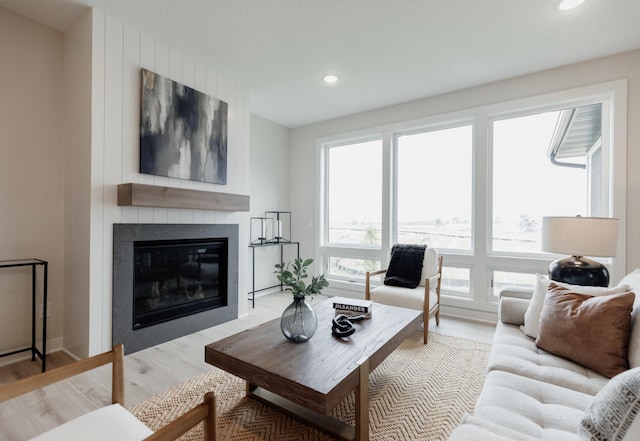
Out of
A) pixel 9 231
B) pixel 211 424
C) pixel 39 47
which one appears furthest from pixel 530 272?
pixel 39 47

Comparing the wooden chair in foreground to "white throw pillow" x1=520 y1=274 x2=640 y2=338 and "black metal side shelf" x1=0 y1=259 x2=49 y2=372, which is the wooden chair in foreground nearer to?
"black metal side shelf" x1=0 y1=259 x2=49 y2=372

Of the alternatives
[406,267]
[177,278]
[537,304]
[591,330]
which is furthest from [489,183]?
[177,278]

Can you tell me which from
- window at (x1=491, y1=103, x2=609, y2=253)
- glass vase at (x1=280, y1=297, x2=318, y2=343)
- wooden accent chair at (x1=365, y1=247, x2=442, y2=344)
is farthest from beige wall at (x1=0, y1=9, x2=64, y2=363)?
window at (x1=491, y1=103, x2=609, y2=253)

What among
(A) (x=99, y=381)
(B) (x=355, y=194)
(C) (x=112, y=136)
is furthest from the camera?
(B) (x=355, y=194)

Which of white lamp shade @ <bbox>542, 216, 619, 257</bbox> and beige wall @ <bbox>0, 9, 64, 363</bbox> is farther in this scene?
beige wall @ <bbox>0, 9, 64, 363</bbox>

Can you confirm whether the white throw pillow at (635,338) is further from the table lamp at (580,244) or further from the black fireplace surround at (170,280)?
the black fireplace surround at (170,280)

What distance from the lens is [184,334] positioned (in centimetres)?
296

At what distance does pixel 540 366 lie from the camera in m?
1.53

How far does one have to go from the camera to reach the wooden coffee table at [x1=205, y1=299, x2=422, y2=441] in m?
→ 1.35

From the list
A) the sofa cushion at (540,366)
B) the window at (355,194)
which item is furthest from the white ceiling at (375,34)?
the sofa cushion at (540,366)

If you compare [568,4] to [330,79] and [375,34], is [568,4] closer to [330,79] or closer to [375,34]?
[375,34]

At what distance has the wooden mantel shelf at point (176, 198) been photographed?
2414mm

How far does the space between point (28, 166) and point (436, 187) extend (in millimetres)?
4097

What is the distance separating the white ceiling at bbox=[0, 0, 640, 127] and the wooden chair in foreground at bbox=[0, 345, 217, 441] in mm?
2402
